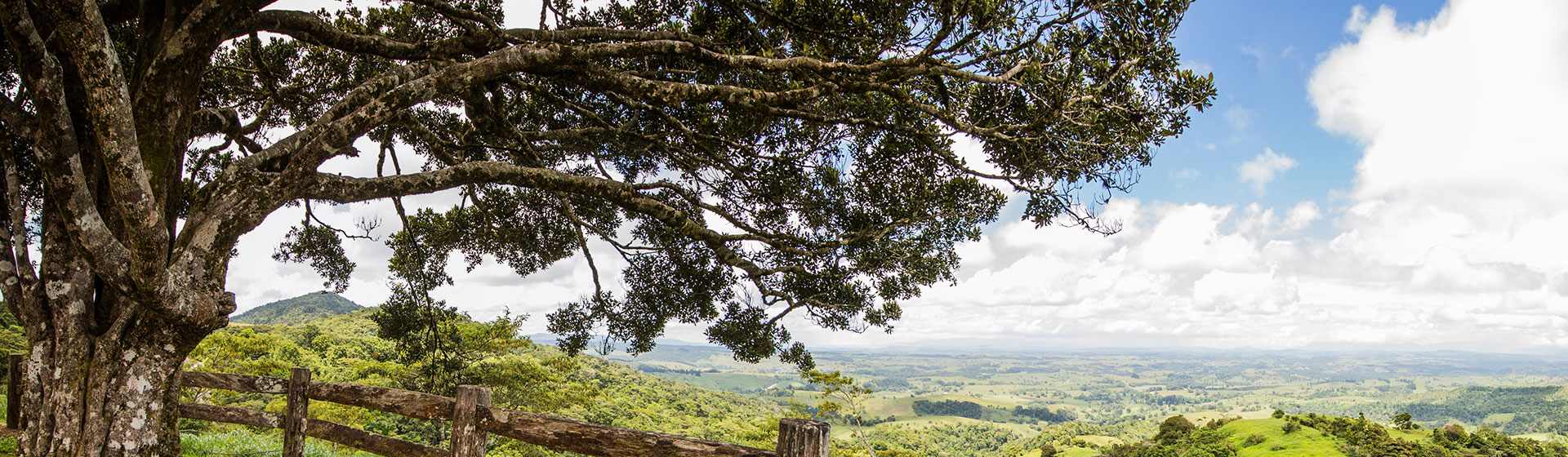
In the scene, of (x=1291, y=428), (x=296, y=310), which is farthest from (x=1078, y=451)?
(x=296, y=310)

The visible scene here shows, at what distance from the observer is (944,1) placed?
21.7 ft

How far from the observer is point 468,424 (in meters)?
4.92

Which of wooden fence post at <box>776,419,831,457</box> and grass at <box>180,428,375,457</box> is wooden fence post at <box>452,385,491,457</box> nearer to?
wooden fence post at <box>776,419,831,457</box>

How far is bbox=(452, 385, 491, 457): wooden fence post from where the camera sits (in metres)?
4.89

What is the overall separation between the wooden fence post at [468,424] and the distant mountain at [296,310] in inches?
3628

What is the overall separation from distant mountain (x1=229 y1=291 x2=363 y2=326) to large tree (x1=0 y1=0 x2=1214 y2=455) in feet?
287

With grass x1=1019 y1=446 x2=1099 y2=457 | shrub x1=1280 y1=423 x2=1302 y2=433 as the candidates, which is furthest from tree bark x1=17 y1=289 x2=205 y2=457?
grass x1=1019 y1=446 x2=1099 y2=457

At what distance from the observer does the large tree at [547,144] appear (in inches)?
190

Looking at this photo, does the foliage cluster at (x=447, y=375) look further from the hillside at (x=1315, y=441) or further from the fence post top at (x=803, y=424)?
the hillside at (x=1315, y=441)

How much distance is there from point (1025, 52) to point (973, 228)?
2.68 m

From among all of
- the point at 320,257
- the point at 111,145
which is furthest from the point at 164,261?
the point at 320,257

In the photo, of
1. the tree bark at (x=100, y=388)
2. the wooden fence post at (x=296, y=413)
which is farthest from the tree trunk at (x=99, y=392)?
the wooden fence post at (x=296, y=413)

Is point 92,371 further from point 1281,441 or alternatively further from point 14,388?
point 1281,441

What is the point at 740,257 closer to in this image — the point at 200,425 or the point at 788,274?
the point at 788,274
